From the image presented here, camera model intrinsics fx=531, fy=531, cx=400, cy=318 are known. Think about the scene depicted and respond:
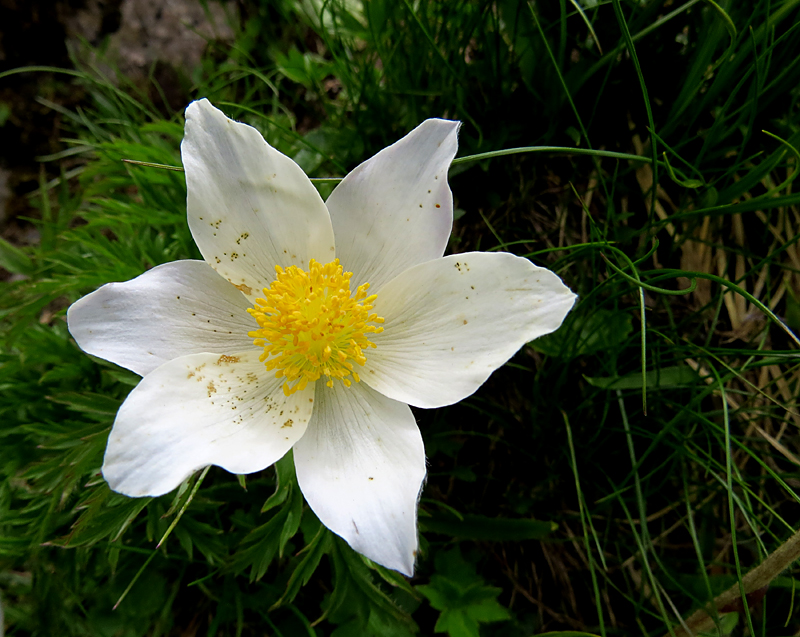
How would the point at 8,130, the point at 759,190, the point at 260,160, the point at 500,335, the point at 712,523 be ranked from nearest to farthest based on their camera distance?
1. the point at 500,335
2. the point at 260,160
3. the point at 712,523
4. the point at 759,190
5. the point at 8,130

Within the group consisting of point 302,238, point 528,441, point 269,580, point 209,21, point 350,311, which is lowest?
point 269,580

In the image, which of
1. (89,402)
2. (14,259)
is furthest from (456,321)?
(14,259)

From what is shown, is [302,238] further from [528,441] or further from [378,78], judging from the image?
[528,441]

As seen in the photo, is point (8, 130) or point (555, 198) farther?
point (8, 130)

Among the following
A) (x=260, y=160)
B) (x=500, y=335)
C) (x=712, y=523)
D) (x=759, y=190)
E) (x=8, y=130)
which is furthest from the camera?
(x=8, y=130)

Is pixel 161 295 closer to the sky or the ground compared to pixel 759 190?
closer to the sky

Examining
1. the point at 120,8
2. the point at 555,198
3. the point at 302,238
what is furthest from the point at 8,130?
the point at 555,198
